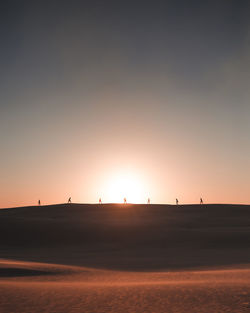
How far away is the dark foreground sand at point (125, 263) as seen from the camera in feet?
38.4

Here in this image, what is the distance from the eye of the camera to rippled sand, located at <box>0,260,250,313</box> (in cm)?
1099

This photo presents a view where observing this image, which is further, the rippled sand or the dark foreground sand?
the dark foreground sand

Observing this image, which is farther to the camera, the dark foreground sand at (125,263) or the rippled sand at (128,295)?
the dark foreground sand at (125,263)

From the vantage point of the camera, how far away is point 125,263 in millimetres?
24438

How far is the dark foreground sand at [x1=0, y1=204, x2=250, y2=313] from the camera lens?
1172 centimetres

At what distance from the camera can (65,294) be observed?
12.9 meters

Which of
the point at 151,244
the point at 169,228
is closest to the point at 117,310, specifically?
the point at 151,244

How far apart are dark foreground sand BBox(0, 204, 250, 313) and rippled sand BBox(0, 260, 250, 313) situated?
0.09 feet

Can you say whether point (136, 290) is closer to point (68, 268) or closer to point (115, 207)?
point (68, 268)

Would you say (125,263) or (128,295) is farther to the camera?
(125,263)

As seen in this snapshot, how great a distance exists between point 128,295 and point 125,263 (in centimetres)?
1200

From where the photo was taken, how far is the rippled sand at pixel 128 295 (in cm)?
1099

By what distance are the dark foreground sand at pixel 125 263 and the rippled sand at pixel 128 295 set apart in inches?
1.1

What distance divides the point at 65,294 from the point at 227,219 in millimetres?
42597
